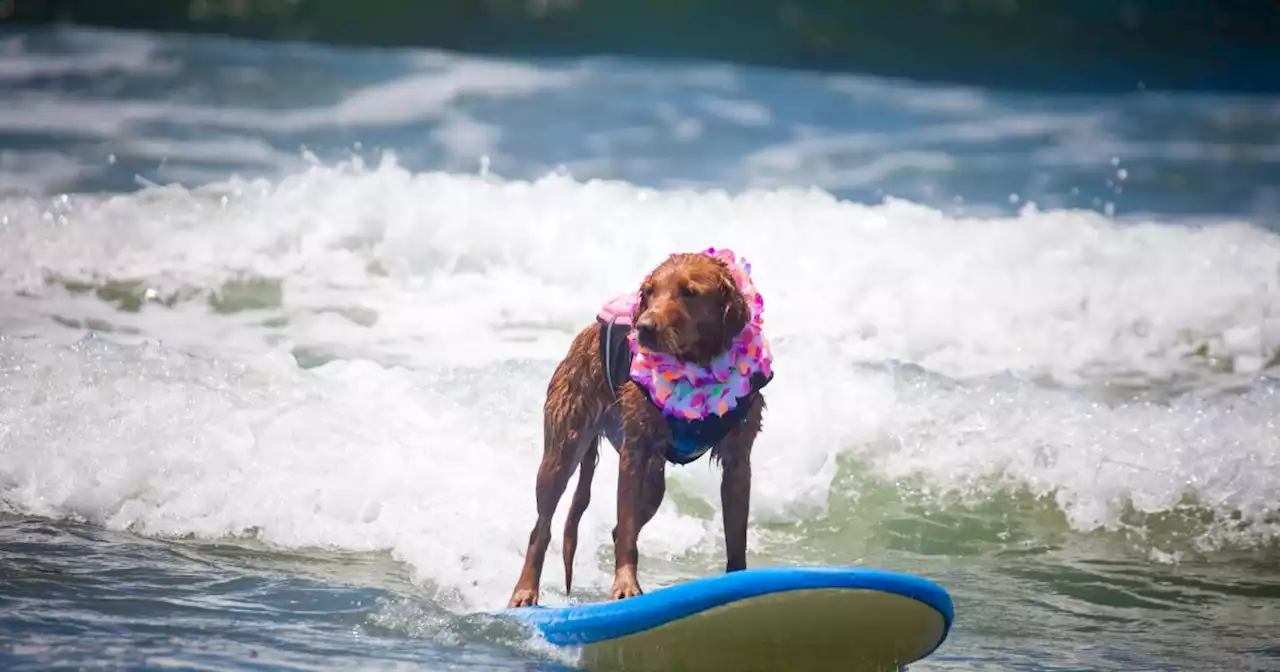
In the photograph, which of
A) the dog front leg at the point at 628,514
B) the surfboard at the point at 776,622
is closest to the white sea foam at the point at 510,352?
the dog front leg at the point at 628,514

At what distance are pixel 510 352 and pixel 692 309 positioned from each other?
3.77m

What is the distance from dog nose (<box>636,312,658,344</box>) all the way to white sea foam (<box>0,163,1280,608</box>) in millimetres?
1528

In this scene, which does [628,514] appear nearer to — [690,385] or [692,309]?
[690,385]

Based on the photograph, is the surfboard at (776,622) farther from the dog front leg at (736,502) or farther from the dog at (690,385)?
the dog front leg at (736,502)

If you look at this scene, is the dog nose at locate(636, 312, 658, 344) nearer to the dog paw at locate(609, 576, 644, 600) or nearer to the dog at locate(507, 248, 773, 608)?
the dog at locate(507, 248, 773, 608)

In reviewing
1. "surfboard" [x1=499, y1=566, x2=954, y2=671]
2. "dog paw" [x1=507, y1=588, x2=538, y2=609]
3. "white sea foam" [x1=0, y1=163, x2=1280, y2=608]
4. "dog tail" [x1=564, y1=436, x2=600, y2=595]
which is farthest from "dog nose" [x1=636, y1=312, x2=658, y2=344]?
"white sea foam" [x1=0, y1=163, x2=1280, y2=608]

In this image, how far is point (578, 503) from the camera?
3729 mm

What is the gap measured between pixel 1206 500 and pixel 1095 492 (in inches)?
17.2

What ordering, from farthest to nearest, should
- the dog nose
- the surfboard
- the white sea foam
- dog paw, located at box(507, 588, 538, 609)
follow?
the white sea foam, dog paw, located at box(507, 588, 538, 609), the dog nose, the surfboard

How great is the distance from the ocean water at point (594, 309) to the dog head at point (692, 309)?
4.85ft

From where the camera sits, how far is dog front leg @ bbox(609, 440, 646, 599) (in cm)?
319

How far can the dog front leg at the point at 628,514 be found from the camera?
3188mm

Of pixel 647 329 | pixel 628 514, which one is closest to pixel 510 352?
pixel 628 514

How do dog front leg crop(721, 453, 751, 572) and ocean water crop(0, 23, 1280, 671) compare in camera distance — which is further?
ocean water crop(0, 23, 1280, 671)
